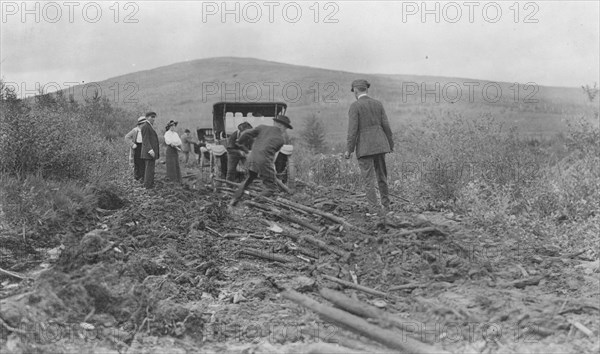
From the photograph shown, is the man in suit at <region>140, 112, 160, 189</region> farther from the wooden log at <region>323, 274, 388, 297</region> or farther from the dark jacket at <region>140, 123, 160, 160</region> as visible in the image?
the wooden log at <region>323, 274, 388, 297</region>

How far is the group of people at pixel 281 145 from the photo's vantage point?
9594 mm

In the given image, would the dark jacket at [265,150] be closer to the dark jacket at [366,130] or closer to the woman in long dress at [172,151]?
the dark jacket at [366,130]

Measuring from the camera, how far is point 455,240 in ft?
25.0

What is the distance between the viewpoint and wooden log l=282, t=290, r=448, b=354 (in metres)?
4.43

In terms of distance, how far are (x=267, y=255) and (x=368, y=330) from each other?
118 inches

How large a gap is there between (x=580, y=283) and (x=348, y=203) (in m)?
5.23

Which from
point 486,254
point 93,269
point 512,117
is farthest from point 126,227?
point 512,117

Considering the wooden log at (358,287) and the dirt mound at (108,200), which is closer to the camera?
the wooden log at (358,287)

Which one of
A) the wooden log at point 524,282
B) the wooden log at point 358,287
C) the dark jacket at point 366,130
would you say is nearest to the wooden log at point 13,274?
the wooden log at point 358,287

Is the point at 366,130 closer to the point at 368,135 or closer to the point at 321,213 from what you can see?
the point at 368,135

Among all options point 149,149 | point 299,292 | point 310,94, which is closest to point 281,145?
point 149,149

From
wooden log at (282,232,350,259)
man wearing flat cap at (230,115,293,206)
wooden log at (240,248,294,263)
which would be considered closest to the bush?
man wearing flat cap at (230,115,293,206)

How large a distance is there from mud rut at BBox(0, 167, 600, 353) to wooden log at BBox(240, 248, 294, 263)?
0.02 m

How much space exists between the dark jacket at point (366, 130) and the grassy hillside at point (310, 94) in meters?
27.7
